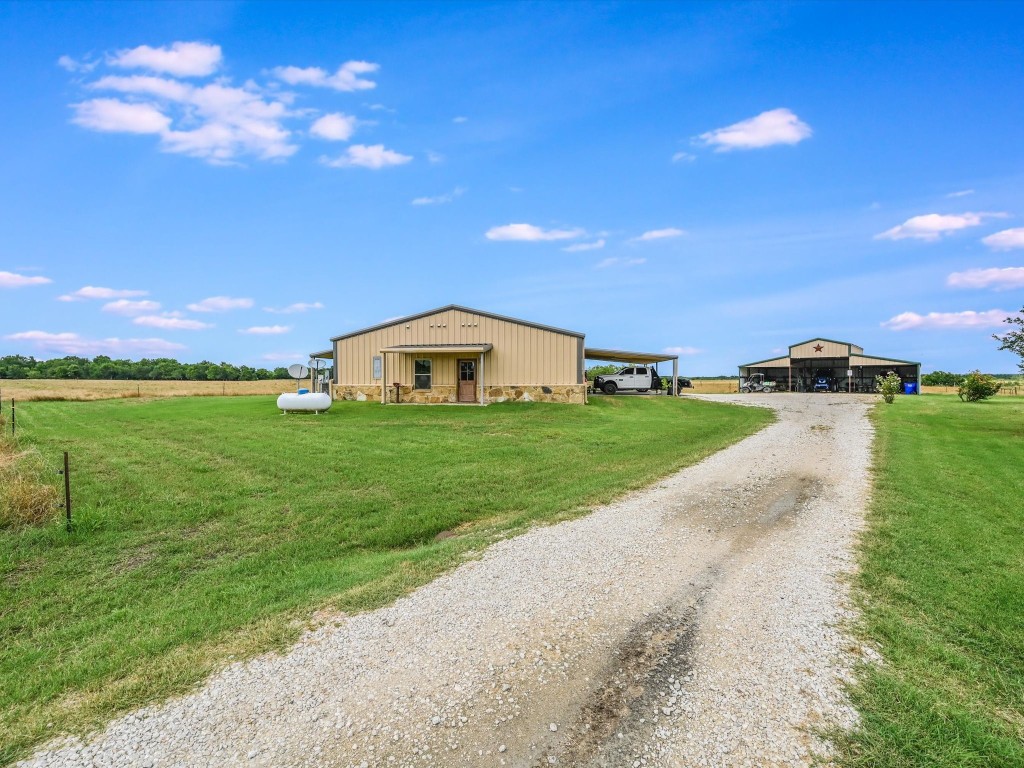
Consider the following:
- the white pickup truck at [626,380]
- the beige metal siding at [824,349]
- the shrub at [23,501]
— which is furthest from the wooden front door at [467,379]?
the beige metal siding at [824,349]

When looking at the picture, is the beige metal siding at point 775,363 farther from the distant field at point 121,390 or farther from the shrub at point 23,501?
the shrub at point 23,501

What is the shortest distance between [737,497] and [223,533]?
7083 millimetres

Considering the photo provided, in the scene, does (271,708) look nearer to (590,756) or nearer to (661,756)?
(590,756)

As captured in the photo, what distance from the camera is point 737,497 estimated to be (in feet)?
25.6

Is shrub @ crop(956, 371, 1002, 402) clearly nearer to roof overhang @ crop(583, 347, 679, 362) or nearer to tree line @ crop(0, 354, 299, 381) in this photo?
roof overhang @ crop(583, 347, 679, 362)

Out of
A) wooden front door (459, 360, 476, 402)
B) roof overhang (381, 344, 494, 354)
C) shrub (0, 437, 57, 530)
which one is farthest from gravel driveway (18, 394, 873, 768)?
wooden front door (459, 360, 476, 402)

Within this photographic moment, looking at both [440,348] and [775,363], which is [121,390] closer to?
[440,348]

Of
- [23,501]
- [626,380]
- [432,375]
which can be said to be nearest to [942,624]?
[23,501]

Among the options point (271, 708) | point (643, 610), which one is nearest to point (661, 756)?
point (643, 610)

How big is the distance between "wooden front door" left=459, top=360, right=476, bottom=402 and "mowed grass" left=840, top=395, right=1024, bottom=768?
55.8ft

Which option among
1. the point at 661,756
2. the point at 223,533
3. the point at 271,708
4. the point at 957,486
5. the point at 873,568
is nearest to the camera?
the point at 661,756

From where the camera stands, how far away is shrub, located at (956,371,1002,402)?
28.2 metres

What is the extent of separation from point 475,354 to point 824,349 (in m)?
31.1

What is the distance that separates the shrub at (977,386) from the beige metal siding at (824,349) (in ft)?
38.3
